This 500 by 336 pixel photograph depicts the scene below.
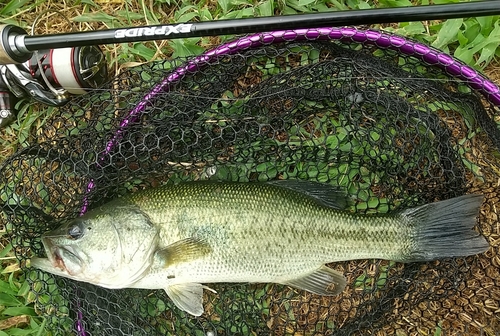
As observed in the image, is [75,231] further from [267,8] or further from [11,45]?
[267,8]

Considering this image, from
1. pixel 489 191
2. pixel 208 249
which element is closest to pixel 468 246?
pixel 489 191

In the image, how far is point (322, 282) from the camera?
279cm

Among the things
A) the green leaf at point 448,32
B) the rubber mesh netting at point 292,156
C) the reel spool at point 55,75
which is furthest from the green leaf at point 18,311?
the green leaf at point 448,32

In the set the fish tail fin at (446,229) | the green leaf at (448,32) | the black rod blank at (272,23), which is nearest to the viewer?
the black rod blank at (272,23)

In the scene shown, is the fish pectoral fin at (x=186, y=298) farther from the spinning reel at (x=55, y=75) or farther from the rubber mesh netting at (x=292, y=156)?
the spinning reel at (x=55, y=75)

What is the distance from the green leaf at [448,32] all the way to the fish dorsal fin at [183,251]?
1749mm

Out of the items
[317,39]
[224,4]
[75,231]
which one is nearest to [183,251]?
[75,231]

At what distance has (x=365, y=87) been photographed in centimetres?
279

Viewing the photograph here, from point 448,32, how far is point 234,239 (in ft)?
5.56

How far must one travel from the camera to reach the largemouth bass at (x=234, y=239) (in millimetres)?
2652

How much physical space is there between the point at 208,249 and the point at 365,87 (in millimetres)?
1176

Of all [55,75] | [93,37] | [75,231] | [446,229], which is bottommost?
[446,229]

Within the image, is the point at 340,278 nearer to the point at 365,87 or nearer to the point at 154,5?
the point at 365,87

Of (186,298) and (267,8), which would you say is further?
(267,8)
